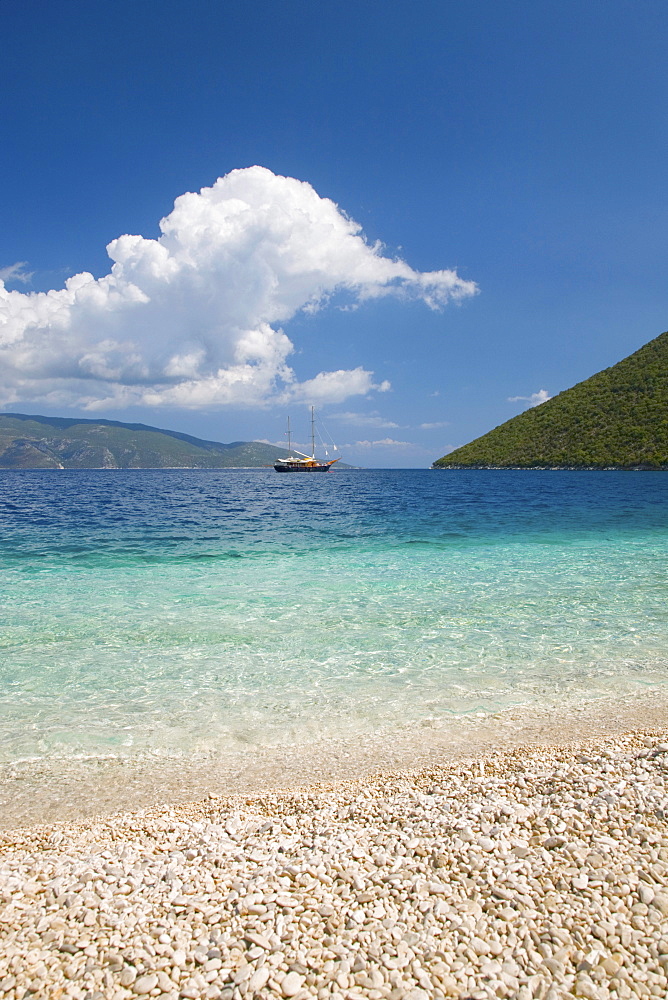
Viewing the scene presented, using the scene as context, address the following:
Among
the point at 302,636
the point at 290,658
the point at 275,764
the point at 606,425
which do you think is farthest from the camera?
the point at 606,425

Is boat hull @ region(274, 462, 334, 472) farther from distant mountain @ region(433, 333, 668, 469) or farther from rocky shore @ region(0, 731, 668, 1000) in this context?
rocky shore @ region(0, 731, 668, 1000)

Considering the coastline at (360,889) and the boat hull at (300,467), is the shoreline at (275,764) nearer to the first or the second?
the coastline at (360,889)

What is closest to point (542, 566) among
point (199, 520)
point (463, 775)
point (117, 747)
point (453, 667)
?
point (453, 667)

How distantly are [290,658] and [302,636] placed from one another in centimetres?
128

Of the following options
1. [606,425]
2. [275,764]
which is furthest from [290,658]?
[606,425]

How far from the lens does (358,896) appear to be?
141 inches

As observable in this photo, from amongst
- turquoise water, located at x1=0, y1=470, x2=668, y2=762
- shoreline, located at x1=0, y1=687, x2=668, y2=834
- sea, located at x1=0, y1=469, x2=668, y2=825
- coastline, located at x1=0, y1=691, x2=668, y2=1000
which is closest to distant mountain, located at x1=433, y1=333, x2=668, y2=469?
turquoise water, located at x1=0, y1=470, x2=668, y2=762

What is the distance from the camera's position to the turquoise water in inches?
287

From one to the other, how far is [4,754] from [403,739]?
16.4 feet

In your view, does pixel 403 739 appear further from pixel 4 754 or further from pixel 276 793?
pixel 4 754

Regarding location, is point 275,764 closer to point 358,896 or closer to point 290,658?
point 358,896

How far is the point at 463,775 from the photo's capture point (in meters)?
5.39

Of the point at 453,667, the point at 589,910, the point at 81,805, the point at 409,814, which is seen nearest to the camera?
the point at 589,910

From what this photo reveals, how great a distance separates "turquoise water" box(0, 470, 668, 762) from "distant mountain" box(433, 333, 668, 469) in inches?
3440
